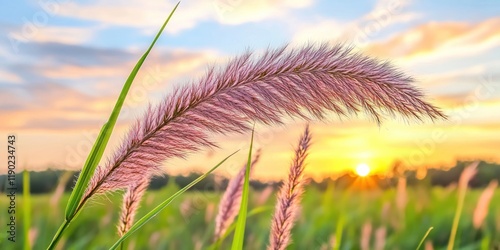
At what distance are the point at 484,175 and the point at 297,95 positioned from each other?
27.8ft

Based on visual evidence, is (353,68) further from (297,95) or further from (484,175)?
(484,175)

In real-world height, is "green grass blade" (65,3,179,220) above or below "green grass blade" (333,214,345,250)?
above

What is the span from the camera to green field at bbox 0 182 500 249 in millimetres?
4102

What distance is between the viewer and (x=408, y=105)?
1.03 meters

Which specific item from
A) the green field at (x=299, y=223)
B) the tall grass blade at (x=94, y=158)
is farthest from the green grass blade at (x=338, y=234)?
the green field at (x=299, y=223)

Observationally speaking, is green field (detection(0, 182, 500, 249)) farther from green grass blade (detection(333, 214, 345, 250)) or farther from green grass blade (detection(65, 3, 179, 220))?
green grass blade (detection(65, 3, 179, 220))

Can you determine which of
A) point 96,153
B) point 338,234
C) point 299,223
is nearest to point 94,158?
point 96,153

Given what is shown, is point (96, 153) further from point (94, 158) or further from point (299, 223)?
point (299, 223)

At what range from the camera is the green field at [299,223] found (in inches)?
161

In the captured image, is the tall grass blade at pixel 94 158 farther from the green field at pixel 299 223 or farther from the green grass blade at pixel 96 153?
the green field at pixel 299 223

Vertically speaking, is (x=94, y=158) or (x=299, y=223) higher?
(x=94, y=158)

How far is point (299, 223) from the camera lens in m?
5.17

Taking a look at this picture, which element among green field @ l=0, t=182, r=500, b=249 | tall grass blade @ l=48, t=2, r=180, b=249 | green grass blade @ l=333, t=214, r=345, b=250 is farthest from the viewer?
green field @ l=0, t=182, r=500, b=249

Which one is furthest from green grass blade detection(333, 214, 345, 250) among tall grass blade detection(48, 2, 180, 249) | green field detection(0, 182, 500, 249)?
green field detection(0, 182, 500, 249)
